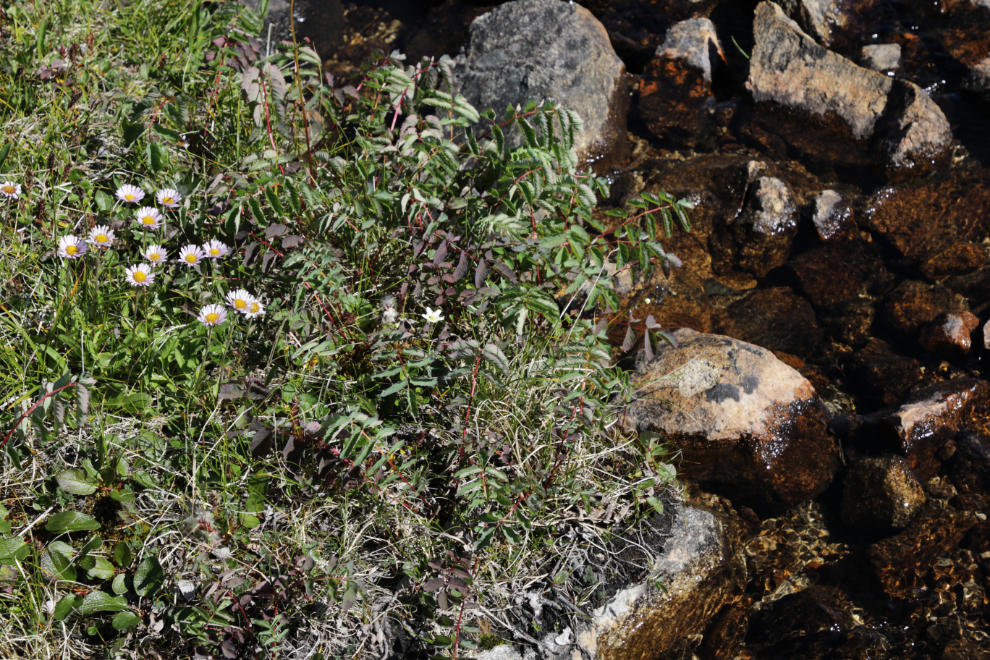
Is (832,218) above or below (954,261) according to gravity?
above

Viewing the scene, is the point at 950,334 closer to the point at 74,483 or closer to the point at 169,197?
the point at 169,197

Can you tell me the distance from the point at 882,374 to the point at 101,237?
3862 mm

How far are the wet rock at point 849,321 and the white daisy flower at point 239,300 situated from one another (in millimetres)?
3249

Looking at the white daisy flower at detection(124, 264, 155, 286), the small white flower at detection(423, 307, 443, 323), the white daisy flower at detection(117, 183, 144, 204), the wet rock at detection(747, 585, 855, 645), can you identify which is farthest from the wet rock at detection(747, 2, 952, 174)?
the white daisy flower at detection(124, 264, 155, 286)

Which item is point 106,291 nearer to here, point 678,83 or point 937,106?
point 678,83

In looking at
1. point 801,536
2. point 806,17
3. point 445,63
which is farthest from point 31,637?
point 806,17

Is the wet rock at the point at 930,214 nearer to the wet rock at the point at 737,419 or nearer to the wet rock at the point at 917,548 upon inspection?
the wet rock at the point at 737,419

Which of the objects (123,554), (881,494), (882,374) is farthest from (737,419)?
(123,554)

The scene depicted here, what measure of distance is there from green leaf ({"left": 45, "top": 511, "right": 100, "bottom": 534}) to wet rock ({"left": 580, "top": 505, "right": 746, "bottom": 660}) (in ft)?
5.32

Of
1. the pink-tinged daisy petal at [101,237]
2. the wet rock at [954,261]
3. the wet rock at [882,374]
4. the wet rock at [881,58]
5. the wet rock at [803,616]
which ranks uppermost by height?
the wet rock at [881,58]

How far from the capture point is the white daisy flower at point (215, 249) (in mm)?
2555

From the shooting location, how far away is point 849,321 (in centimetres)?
407

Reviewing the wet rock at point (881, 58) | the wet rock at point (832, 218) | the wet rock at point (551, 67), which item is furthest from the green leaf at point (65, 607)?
the wet rock at point (881, 58)

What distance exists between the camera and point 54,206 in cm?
288
